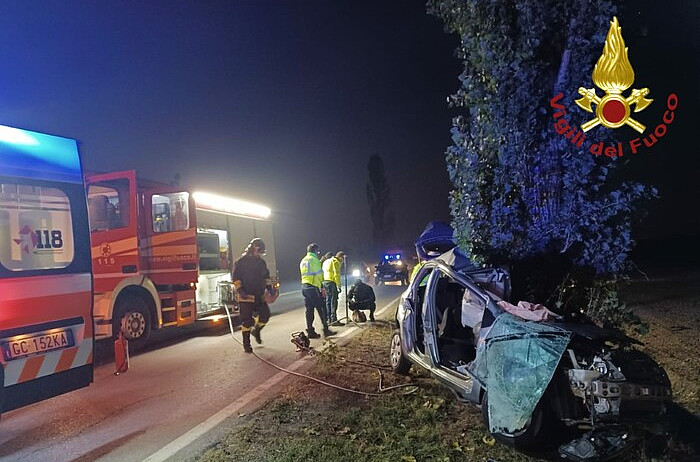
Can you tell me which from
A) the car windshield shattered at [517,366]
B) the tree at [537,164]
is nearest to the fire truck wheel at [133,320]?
the tree at [537,164]

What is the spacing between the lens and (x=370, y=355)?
800 centimetres

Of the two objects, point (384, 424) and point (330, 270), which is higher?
point (330, 270)

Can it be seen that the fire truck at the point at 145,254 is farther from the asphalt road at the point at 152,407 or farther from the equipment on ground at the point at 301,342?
the equipment on ground at the point at 301,342

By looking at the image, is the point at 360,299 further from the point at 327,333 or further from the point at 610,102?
the point at 610,102

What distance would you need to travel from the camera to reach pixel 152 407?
5.87m

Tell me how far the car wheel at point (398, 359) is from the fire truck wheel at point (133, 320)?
193 inches

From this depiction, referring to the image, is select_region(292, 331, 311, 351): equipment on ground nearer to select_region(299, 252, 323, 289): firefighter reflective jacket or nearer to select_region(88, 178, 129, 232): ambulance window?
select_region(299, 252, 323, 289): firefighter reflective jacket

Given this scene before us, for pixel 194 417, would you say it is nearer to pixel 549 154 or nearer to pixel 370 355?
pixel 370 355

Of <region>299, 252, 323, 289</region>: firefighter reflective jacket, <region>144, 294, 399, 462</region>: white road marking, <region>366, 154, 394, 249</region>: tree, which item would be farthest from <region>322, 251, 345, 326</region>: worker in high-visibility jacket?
<region>366, 154, 394, 249</region>: tree

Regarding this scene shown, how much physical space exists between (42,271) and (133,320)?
14.3 ft

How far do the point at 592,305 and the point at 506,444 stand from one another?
233 centimetres

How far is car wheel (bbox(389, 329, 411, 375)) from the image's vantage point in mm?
6535

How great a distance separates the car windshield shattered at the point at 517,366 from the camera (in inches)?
152

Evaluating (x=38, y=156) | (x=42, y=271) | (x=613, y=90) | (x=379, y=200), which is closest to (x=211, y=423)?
(x=42, y=271)
